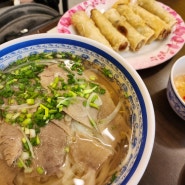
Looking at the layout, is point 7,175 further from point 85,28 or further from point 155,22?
point 155,22

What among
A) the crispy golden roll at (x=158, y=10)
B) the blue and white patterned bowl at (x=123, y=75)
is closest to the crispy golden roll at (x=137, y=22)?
the crispy golden roll at (x=158, y=10)

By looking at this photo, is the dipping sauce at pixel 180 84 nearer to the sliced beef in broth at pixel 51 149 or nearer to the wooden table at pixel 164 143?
the wooden table at pixel 164 143

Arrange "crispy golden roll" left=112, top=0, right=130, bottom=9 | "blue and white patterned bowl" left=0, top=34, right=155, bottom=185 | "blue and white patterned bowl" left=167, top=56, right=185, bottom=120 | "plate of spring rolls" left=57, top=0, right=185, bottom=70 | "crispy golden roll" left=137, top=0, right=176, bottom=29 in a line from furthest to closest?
"crispy golden roll" left=112, top=0, right=130, bottom=9 < "crispy golden roll" left=137, top=0, right=176, bottom=29 < "plate of spring rolls" left=57, top=0, right=185, bottom=70 < "blue and white patterned bowl" left=167, top=56, right=185, bottom=120 < "blue and white patterned bowl" left=0, top=34, right=155, bottom=185

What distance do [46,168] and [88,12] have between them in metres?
1.04

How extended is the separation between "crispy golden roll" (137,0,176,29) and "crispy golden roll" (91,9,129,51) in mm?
275

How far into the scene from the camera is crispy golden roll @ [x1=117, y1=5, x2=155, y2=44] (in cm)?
131

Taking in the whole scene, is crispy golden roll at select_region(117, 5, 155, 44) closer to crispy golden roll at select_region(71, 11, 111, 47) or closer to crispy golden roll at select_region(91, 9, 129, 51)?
crispy golden roll at select_region(91, 9, 129, 51)

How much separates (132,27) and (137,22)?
0.14ft

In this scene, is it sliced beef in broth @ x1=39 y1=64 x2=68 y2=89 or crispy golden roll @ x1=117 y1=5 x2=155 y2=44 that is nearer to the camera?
sliced beef in broth @ x1=39 y1=64 x2=68 y2=89

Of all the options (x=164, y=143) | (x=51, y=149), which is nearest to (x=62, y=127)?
(x=51, y=149)

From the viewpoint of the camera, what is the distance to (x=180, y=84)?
96 cm

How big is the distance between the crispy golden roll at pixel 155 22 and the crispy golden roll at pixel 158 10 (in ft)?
0.08

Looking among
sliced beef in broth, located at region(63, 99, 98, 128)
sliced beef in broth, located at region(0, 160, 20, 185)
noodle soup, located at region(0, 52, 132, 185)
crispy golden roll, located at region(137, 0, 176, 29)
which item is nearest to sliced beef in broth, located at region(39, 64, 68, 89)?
noodle soup, located at region(0, 52, 132, 185)

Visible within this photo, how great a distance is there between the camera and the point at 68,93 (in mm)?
689
